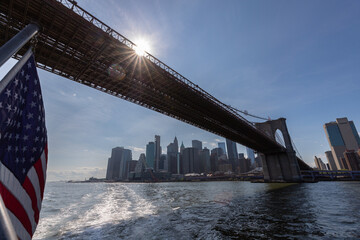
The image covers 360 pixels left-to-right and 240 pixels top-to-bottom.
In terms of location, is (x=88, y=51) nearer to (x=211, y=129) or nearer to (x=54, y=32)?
(x=54, y=32)

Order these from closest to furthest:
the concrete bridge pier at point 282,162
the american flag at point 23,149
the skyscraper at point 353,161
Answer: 1. the american flag at point 23,149
2. the concrete bridge pier at point 282,162
3. the skyscraper at point 353,161

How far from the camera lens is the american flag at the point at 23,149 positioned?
12.8ft

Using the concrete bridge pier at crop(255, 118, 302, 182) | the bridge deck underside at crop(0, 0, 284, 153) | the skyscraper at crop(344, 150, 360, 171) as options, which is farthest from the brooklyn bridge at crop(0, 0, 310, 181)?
the skyscraper at crop(344, 150, 360, 171)

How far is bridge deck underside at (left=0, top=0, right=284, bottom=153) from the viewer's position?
39.9ft

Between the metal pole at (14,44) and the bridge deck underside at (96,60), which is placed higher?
the bridge deck underside at (96,60)

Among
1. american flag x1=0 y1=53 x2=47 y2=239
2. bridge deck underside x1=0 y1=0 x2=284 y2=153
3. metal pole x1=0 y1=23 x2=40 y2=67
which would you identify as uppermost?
bridge deck underside x1=0 y1=0 x2=284 y2=153

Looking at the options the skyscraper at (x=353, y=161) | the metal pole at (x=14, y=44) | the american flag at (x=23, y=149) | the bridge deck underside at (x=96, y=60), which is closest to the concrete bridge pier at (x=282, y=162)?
the bridge deck underside at (x=96, y=60)

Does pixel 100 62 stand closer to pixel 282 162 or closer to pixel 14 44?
pixel 14 44

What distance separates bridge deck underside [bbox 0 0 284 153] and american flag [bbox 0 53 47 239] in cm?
761

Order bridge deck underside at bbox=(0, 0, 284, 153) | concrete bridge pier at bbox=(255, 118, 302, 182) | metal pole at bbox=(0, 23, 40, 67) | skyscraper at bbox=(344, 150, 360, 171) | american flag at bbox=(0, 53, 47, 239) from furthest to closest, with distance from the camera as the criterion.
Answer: skyscraper at bbox=(344, 150, 360, 171), concrete bridge pier at bbox=(255, 118, 302, 182), bridge deck underside at bbox=(0, 0, 284, 153), metal pole at bbox=(0, 23, 40, 67), american flag at bbox=(0, 53, 47, 239)

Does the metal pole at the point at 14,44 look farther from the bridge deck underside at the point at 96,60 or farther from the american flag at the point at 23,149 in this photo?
the bridge deck underside at the point at 96,60

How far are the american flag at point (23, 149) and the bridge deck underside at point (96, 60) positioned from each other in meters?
7.61

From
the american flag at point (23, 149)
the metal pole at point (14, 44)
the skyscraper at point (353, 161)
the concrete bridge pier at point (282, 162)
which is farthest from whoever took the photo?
the skyscraper at point (353, 161)

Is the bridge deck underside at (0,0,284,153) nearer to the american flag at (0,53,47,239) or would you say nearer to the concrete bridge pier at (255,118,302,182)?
the american flag at (0,53,47,239)
